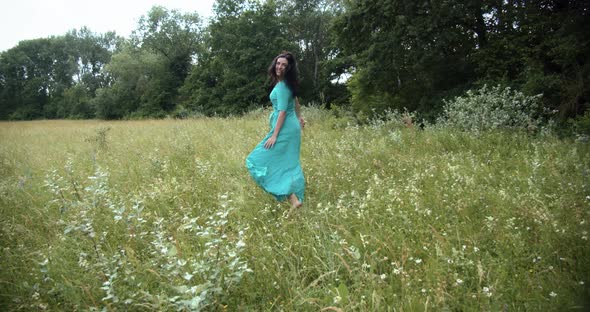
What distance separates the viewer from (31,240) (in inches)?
133

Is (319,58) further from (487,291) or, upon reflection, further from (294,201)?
(487,291)

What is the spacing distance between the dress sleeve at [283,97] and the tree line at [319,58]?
6579 mm

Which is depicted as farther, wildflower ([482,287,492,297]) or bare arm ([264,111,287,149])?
bare arm ([264,111,287,149])

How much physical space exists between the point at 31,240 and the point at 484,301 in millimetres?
4293

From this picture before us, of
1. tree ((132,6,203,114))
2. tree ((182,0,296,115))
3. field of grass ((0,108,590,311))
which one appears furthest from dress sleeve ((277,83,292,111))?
tree ((132,6,203,114))

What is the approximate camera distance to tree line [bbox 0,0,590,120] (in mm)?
7691

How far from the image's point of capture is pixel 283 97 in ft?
13.0

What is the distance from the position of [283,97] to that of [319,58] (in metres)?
31.5

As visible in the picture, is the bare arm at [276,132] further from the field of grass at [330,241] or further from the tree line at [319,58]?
the tree line at [319,58]

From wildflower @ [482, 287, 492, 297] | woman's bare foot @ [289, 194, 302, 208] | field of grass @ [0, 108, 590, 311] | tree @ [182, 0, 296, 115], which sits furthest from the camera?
tree @ [182, 0, 296, 115]

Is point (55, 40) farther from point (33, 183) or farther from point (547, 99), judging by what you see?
point (547, 99)

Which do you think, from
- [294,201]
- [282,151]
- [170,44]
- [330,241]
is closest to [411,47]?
[282,151]

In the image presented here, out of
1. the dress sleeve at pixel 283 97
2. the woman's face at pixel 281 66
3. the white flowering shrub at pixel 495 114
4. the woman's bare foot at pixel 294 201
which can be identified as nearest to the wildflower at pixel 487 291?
the woman's bare foot at pixel 294 201

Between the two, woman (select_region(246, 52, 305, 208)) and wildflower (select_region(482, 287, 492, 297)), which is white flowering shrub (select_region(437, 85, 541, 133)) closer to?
woman (select_region(246, 52, 305, 208))
